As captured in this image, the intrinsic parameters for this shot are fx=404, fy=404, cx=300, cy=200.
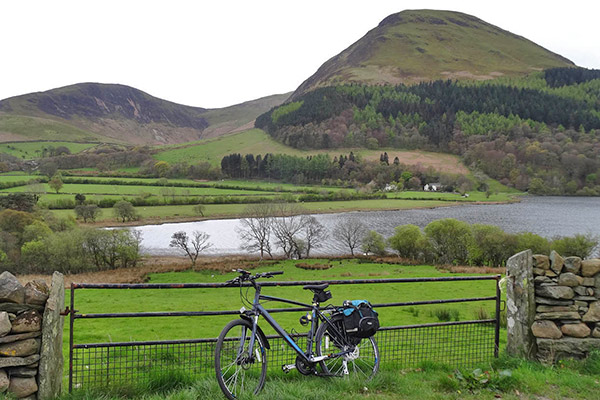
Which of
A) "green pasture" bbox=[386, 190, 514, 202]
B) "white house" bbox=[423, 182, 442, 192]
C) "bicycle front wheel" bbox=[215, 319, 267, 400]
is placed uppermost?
"bicycle front wheel" bbox=[215, 319, 267, 400]

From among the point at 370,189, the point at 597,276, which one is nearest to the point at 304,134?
the point at 370,189

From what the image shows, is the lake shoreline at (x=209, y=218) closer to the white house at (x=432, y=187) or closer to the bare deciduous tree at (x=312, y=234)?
the bare deciduous tree at (x=312, y=234)

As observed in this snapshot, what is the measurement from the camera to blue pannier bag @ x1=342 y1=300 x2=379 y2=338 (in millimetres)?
5547

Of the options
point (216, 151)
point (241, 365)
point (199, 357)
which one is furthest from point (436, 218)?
point (216, 151)

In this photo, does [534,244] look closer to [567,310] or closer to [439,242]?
[439,242]

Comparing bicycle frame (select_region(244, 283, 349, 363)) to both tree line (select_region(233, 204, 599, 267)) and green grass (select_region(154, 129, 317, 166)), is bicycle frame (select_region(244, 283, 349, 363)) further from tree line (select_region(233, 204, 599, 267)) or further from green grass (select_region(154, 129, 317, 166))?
green grass (select_region(154, 129, 317, 166))

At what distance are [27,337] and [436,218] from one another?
8596 centimetres

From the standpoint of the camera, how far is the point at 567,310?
22.7 ft

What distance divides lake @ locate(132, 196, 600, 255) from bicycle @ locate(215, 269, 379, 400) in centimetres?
5952

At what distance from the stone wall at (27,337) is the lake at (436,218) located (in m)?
60.9

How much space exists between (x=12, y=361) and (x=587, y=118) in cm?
23647

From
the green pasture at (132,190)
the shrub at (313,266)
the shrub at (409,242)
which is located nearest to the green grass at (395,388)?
the shrub at (313,266)

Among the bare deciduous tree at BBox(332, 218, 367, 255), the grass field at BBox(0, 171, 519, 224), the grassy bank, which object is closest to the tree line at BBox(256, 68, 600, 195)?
the grass field at BBox(0, 171, 519, 224)

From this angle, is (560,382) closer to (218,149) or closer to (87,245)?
(87,245)
